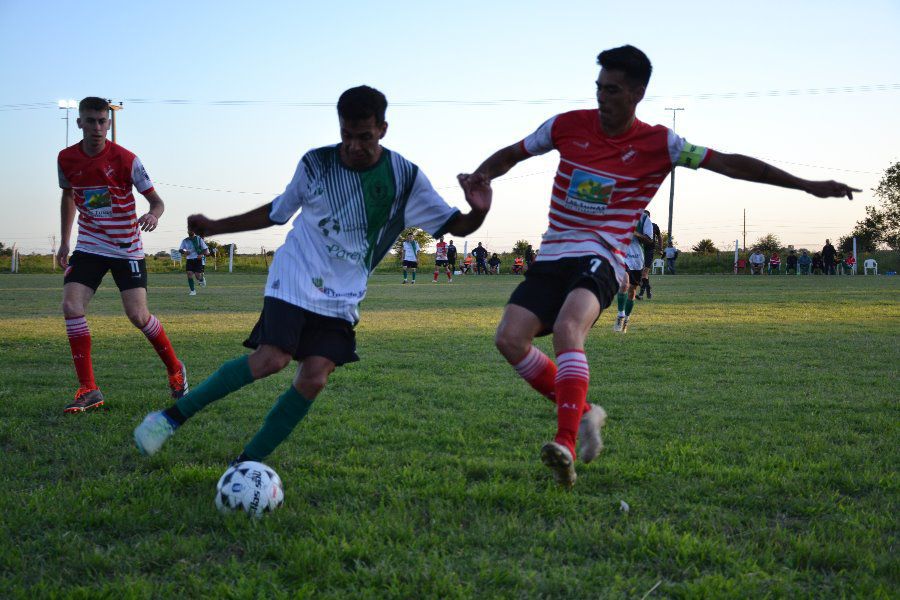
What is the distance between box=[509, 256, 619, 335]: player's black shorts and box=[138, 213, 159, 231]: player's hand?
2.71 metres

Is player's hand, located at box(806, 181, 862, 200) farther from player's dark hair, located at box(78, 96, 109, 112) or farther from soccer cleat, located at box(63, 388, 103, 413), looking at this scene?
soccer cleat, located at box(63, 388, 103, 413)

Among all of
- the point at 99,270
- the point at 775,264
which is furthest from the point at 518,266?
the point at 99,270

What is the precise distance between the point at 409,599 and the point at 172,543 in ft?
3.31

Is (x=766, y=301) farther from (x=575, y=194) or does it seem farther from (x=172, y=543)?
(x=172, y=543)

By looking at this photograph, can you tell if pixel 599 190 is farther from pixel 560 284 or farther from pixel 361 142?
pixel 361 142

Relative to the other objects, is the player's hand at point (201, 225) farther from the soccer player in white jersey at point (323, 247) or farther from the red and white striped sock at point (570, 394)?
the red and white striped sock at point (570, 394)

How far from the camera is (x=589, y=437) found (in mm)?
3408

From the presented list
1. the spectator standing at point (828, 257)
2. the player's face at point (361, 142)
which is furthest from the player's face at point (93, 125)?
the spectator standing at point (828, 257)

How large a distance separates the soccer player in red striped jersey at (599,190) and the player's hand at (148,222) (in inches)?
99.0

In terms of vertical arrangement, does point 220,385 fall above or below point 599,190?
below

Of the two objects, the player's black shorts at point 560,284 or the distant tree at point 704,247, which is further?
the distant tree at point 704,247

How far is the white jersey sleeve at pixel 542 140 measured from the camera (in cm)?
412

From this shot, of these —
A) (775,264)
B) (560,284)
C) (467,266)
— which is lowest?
(560,284)

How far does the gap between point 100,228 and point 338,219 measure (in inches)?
113
